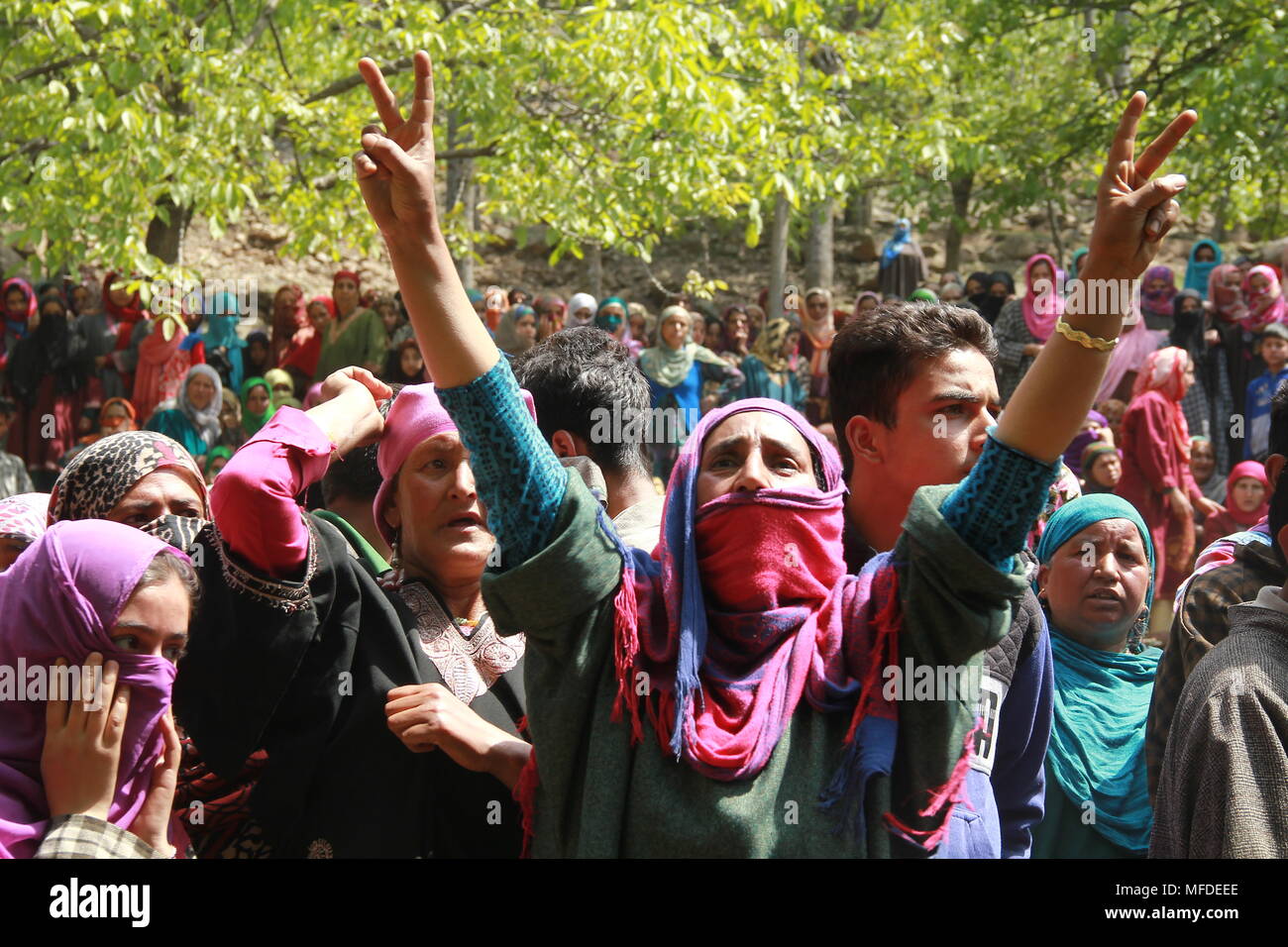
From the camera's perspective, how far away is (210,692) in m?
2.45

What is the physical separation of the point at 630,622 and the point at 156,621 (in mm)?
836

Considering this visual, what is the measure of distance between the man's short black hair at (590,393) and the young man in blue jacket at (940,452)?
1.87 feet

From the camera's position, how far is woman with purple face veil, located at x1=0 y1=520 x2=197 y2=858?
2.21 metres

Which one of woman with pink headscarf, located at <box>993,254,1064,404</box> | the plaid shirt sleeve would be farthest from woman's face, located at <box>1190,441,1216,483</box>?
the plaid shirt sleeve

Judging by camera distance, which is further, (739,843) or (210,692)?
(210,692)

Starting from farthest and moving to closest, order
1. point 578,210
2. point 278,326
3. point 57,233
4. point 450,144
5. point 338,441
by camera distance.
→ point 450,144 < point 278,326 < point 578,210 < point 57,233 < point 338,441

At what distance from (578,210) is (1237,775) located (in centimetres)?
889

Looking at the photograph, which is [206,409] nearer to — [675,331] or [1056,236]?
[675,331]

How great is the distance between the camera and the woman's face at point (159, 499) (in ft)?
9.18

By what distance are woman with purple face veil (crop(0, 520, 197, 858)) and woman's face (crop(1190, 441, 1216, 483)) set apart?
807 cm

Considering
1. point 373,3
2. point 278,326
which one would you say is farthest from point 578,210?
point 278,326

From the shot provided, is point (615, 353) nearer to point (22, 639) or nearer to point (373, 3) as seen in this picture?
point (22, 639)

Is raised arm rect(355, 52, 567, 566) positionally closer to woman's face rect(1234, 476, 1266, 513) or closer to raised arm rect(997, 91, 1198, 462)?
raised arm rect(997, 91, 1198, 462)

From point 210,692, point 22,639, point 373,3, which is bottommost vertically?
point 210,692
